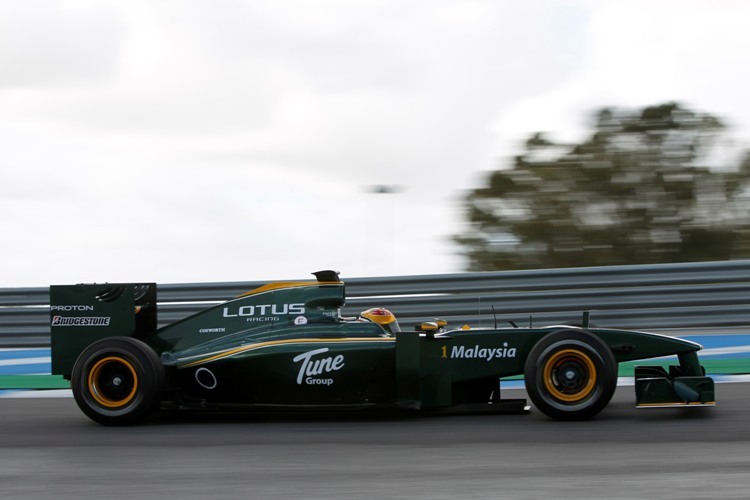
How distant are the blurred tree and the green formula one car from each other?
345 inches

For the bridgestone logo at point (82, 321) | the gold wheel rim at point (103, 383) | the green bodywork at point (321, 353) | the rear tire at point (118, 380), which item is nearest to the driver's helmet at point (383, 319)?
the green bodywork at point (321, 353)

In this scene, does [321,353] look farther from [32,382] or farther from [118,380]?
[32,382]

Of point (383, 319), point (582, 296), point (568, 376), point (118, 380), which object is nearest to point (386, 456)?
point (568, 376)

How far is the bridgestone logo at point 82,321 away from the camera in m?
8.19

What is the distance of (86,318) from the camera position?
8.20 metres

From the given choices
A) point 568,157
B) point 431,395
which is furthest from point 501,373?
point 568,157

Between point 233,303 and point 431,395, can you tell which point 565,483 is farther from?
point 233,303

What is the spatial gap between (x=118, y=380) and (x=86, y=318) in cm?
71

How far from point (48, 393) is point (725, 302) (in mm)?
7500

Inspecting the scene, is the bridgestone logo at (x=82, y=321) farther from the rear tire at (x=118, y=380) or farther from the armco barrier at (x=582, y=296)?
the armco barrier at (x=582, y=296)

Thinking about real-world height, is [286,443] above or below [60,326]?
below

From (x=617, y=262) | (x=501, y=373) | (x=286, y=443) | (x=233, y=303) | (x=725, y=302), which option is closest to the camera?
(x=286, y=443)

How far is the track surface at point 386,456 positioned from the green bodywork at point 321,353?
23 cm

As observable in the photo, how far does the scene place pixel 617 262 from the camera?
16.3 m
